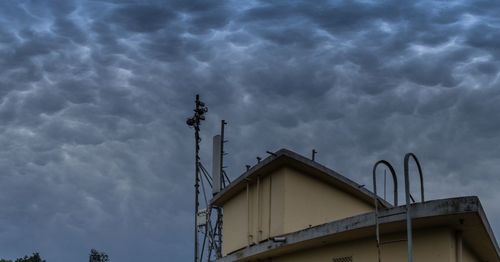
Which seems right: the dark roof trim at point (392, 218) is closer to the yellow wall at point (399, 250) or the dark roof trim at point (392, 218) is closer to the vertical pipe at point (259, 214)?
the yellow wall at point (399, 250)

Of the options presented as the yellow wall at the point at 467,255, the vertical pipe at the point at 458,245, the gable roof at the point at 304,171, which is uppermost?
the gable roof at the point at 304,171

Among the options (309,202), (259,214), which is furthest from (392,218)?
(259,214)

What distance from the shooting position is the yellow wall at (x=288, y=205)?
19906mm

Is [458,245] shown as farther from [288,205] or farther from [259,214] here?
[259,214]

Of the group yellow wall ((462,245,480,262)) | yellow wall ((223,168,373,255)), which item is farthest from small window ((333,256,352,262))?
yellow wall ((223,168,373,255))

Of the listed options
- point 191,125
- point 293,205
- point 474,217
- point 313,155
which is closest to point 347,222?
point 474,217

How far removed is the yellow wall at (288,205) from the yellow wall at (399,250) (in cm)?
287

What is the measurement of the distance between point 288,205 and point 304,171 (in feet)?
3.80

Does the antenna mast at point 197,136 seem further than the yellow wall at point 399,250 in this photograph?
Yes

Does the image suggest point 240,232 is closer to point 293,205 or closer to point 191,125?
point 293,205

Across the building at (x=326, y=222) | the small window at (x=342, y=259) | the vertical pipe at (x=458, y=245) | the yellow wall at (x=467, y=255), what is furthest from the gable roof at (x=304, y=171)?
the vertical pipe at (x=458, y=245)

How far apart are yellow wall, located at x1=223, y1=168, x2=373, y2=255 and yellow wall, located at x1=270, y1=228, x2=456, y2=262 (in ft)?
9.41

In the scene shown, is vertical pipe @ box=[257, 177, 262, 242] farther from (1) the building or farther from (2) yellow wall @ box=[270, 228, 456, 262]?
(2) yellow wall @ box=[270, 228, 456, 262]

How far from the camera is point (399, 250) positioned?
14234mm
